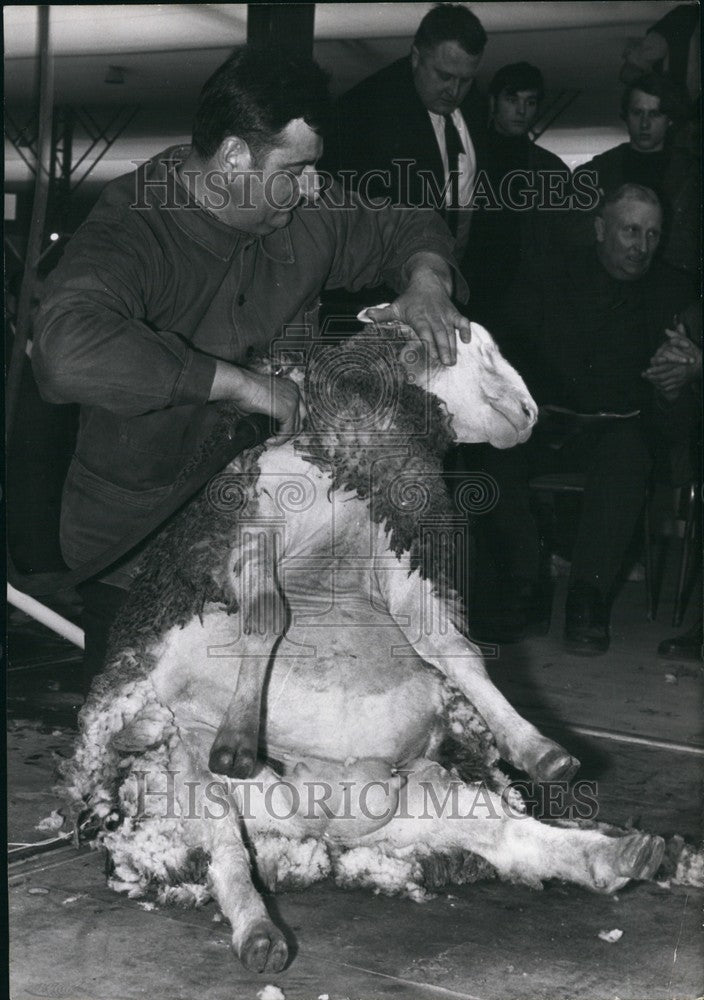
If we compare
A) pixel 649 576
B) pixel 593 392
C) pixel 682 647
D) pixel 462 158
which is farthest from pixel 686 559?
pixel 462 158

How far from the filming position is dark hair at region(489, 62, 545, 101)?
111 inches

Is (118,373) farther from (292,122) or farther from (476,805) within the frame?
(476,805)

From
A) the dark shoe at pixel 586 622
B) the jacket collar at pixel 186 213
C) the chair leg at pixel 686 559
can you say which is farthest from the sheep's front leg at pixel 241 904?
the chair leg at pixel 686 559

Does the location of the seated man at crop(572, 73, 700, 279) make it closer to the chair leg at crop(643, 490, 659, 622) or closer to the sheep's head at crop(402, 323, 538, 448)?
the sheep's head at crop(402, 323, 538, 448)

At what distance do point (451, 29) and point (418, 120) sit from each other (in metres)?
0.20

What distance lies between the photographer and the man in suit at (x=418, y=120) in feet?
8.11

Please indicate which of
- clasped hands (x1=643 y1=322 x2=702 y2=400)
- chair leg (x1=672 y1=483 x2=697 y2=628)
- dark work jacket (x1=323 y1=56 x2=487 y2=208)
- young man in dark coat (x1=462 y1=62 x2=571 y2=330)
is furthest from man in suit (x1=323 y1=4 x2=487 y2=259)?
chair leg (x1=672 y1=483 x2=697 y2=628)

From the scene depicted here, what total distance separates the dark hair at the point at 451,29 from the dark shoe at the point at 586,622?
1918 mm

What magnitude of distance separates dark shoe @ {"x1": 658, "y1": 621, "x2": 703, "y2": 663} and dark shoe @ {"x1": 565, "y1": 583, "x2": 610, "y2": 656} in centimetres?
18

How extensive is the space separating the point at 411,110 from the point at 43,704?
176cm

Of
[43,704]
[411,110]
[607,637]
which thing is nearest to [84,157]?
[411,110]

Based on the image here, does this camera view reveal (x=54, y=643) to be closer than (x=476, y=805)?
No

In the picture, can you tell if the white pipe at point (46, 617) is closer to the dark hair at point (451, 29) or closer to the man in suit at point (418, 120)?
the man in suit at point (418, 120)

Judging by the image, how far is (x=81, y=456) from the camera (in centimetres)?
222
